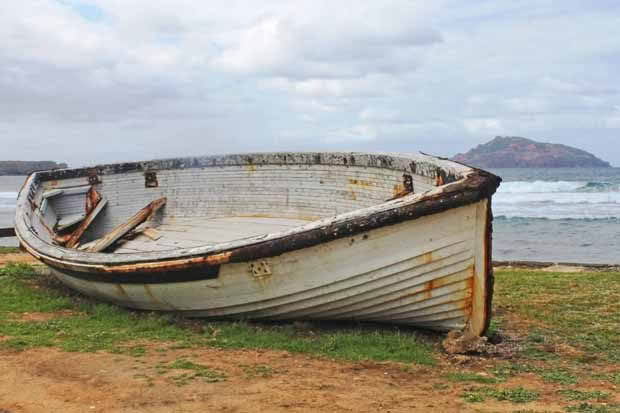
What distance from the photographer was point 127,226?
10.3 meters

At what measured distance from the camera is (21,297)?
7.81m

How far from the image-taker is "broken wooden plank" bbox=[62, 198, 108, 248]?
1032 centimetres

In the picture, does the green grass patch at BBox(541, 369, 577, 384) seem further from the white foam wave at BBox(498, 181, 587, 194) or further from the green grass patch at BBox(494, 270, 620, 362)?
the white foam wave at BBox(498, 181, 587, 194)

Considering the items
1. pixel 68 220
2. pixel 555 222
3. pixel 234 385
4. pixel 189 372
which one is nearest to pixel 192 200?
pixel 68 220

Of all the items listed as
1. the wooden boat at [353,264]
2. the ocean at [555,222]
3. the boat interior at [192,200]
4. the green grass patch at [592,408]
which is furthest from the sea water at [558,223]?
the green grass patch at [592,408]

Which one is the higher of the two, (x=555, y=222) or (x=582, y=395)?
(x=582, y=395)

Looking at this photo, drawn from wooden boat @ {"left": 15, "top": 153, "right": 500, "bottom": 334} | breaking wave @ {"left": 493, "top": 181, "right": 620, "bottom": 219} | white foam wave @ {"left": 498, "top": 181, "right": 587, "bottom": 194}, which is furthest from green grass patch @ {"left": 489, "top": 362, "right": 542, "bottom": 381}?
white foam wave @ {"left": 498, "top": 181, "right": 587, "bottom": 194}

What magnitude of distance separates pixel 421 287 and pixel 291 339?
1211 millimetres

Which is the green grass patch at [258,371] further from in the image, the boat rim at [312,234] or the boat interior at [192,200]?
the boat interior at [192,200]

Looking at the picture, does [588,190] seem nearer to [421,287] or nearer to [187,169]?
[187,169]

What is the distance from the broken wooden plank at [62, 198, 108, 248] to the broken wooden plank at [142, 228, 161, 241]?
1.02 meters

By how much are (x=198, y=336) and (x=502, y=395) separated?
272cm

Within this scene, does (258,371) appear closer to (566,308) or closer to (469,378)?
(469,378)

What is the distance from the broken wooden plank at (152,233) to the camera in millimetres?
9836
